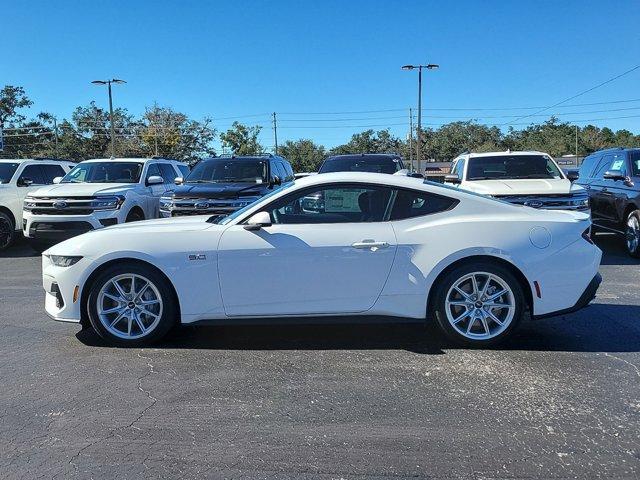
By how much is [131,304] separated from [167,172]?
8732 mm

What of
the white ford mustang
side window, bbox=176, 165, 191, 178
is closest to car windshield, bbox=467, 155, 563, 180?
the white ford mustang

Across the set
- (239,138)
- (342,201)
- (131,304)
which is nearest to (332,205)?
(342,201)

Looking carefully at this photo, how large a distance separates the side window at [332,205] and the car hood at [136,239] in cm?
59

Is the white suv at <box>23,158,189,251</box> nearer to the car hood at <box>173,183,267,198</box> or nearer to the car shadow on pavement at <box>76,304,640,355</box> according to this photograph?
the car hood at <box>173,183,267,198</box>

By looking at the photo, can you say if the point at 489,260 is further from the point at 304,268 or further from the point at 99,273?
the point at 99,273

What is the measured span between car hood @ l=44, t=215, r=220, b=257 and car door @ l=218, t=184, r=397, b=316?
33 cm

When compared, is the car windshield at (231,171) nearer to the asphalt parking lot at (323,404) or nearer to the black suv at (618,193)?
the asphalt parking lot at (323,404)

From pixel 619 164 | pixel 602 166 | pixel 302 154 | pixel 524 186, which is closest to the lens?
pixel 524 186

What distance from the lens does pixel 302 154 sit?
234ft

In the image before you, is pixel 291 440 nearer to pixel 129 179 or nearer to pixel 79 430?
pixel 79 430

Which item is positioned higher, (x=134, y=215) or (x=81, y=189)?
(x=81, y=189)

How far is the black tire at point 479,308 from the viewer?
4730 mm

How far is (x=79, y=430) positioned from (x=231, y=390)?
41.1 inches

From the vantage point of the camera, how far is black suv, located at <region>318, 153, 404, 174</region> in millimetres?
11477
